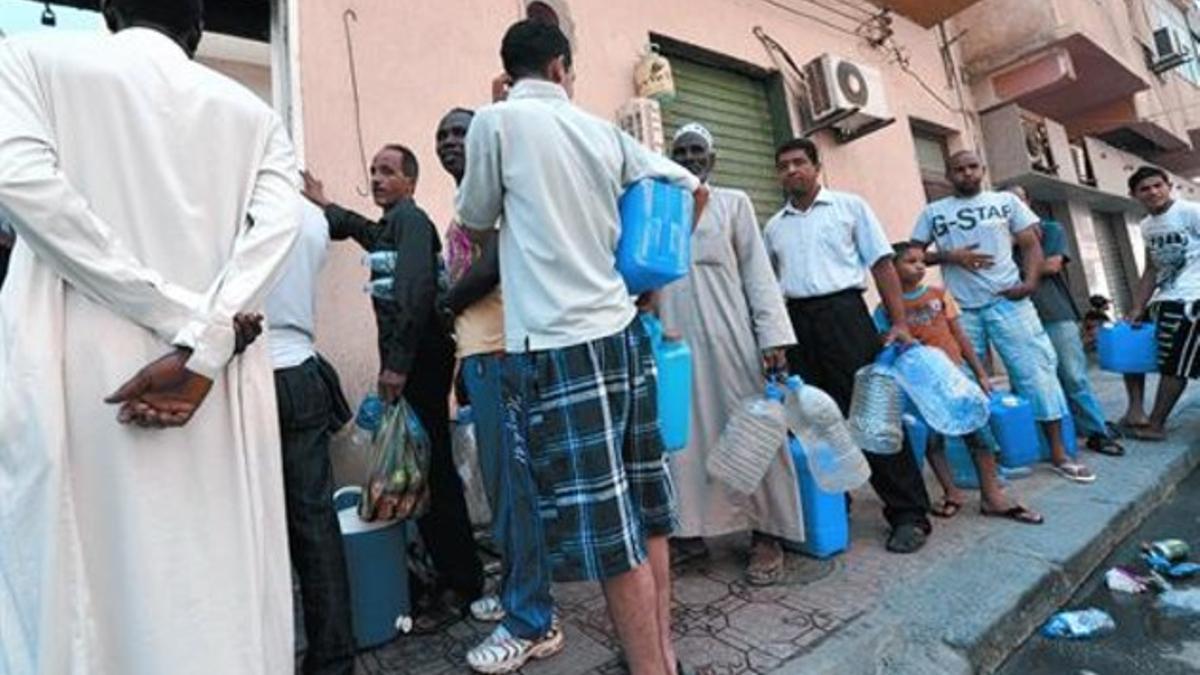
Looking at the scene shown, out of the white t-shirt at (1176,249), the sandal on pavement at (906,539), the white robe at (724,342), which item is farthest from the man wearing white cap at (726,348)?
the white t-shirt at (1176,249)

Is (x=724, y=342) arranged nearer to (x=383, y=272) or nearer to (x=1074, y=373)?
(x=383, y=272)

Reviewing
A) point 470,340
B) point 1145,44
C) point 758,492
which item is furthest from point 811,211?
point 1145,44

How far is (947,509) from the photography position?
11.5 ft

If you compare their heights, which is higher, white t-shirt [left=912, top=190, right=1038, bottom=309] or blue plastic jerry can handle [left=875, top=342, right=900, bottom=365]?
white t-shirt [left=912, top=190, right=1038, bottom=309]

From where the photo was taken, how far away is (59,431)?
127 centimetres

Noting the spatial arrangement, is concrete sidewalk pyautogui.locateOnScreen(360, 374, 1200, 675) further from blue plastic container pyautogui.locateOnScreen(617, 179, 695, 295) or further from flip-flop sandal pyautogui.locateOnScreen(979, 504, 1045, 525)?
blue plastic container pyautogui.locateOnScreen(617, 179, 695, 295)

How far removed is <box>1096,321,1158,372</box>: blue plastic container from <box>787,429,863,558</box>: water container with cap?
359 cm

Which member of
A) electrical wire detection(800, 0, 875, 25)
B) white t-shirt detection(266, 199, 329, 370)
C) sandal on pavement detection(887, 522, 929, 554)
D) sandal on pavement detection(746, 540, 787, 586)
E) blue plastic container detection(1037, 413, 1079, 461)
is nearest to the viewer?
white t-shirt detection(266, 199, 329, 370)

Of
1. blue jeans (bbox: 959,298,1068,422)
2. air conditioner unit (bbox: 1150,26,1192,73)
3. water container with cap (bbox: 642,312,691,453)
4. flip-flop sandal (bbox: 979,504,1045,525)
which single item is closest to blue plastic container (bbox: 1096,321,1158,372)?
blue jeans (bbox: 959,298,1068,422)

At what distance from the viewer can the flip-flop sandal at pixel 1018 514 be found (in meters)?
3.23

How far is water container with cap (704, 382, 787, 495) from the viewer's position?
2754mm

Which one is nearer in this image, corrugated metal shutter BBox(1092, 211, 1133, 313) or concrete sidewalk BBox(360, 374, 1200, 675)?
concrete sidewalk BBox(360, 374, 1200, 675)

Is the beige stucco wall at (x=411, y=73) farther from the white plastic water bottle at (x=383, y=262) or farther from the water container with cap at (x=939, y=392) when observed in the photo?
the water container with cap at (x=939, y=392)

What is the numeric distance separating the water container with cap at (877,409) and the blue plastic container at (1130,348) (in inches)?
122
